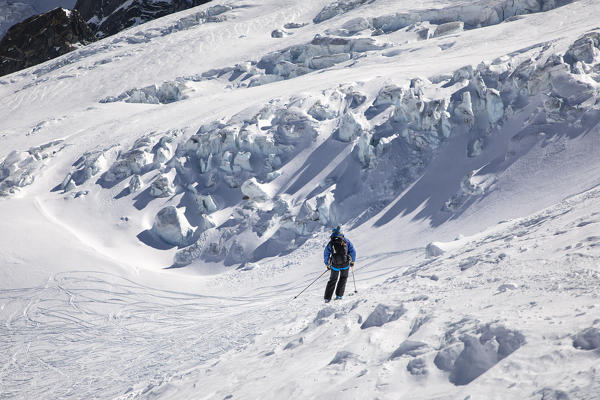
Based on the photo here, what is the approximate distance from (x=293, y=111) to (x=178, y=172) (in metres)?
4.60

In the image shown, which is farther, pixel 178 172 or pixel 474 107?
pixel 178 172

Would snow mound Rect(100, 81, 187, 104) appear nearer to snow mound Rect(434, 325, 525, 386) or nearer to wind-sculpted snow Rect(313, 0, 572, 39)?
wind-sculpted snow Rect(313, 0, 572, 39)

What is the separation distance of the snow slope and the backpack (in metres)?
0.75

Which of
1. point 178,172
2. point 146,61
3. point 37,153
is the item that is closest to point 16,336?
point 178,172

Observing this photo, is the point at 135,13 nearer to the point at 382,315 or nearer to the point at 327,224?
the point at 327,224

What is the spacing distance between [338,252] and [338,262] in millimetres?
171

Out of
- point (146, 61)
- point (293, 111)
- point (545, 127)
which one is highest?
point (146, 61)

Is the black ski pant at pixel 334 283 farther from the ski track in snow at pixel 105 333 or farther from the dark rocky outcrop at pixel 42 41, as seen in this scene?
the dark rocky outcrop at pixel 42 41

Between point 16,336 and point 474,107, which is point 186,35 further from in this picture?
point 16,336

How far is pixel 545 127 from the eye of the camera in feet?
39.4

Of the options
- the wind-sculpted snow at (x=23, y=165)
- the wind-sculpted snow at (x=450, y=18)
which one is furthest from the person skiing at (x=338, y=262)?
the wind-sculpted snow at (x=450, y=18)

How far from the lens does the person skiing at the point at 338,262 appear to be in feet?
25.7

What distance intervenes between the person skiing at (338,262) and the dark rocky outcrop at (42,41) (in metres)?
53.4

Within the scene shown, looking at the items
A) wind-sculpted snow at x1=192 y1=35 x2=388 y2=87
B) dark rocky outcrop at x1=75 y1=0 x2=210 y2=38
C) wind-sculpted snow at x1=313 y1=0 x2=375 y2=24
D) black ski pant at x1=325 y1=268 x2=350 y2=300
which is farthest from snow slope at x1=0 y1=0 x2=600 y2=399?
dark rocky outcrop at x1=75 y1=0 x2=210 y2=38
